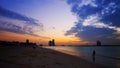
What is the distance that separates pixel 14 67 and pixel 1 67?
3.57ft

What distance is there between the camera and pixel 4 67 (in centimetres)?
1038

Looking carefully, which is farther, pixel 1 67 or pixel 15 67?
pixel 15 67

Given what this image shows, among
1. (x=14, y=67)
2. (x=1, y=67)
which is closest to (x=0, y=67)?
(x=1, y=67)

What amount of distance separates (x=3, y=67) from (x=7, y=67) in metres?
0.30

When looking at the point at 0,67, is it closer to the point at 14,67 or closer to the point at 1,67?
the point at 1,67

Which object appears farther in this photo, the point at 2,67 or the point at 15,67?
the point at 15,67

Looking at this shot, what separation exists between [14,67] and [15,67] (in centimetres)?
10

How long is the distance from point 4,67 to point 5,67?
0.25 feet

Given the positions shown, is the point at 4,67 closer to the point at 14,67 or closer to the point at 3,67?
the point at 3,67

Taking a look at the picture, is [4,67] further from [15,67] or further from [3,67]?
[15,67]

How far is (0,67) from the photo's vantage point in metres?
10.3

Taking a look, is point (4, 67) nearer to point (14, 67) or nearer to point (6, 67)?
point (6, 67)

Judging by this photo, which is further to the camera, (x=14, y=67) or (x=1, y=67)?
(x=14, y=67)

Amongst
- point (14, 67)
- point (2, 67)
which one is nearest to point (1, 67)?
point (2, 67)
